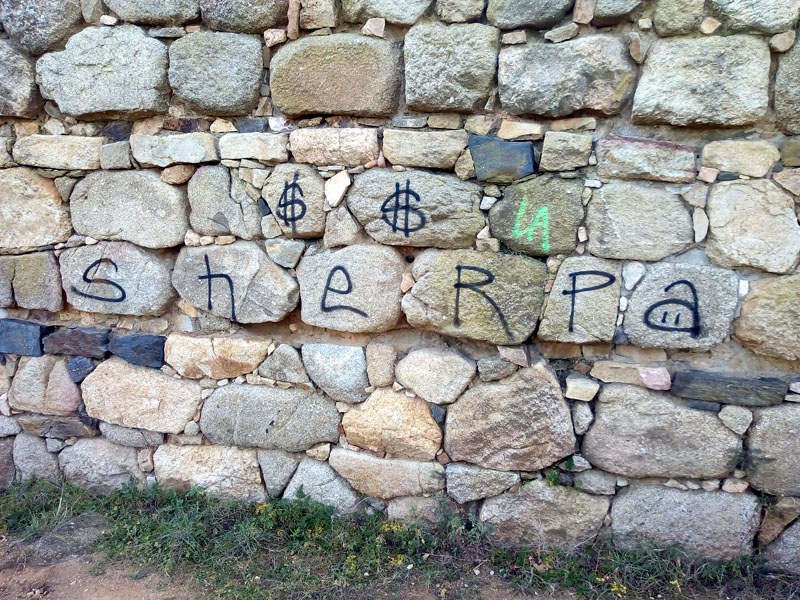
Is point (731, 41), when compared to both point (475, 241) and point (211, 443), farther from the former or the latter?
point (211, 443)

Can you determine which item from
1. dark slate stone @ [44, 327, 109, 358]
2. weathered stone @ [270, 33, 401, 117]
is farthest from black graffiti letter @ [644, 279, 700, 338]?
dark slate stone @ [44, 327, 109, 358]

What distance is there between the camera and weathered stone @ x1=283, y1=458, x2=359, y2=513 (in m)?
2.35

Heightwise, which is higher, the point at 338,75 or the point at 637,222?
the point at 338,75

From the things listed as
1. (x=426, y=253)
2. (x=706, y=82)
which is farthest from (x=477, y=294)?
(x=706, y=82)

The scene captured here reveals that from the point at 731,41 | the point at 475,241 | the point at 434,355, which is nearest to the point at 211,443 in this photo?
the point at 434,355

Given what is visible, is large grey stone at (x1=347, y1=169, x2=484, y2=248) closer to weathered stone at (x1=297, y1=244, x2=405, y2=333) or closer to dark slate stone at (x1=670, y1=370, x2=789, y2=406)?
weathered stone at (x1=297, y1=244, x2=405, y2=333)

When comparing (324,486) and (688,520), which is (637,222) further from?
(324,486)

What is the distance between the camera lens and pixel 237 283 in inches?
91.4

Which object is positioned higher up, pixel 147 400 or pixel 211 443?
pixel 147 400

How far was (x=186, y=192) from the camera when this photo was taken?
7.79 ft

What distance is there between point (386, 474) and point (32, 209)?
2043 mm

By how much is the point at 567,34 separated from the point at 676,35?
365 millimetres

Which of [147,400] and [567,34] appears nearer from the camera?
[567,34]

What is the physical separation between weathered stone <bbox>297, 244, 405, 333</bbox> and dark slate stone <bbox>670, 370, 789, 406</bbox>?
44.3 inches
